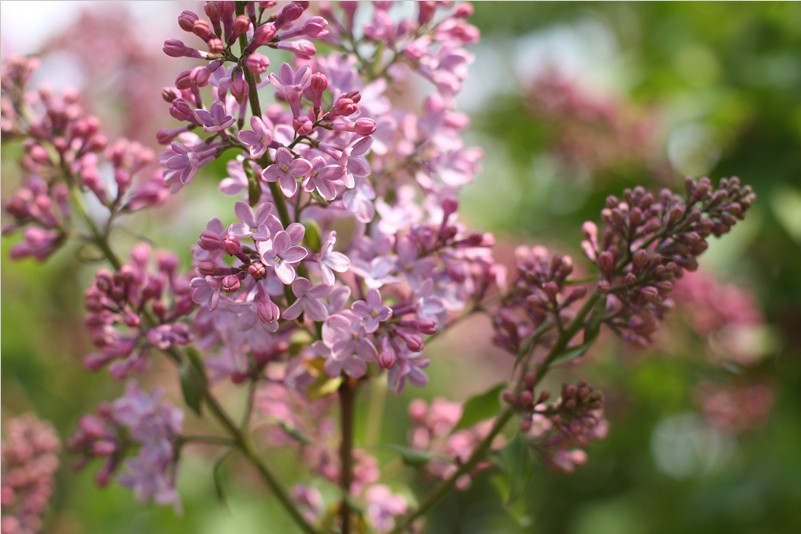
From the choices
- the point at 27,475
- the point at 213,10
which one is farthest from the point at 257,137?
the point at 27,475

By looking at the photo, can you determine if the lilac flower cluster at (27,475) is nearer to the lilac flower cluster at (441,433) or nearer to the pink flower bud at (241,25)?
the lilac flower cluster at (441,433)

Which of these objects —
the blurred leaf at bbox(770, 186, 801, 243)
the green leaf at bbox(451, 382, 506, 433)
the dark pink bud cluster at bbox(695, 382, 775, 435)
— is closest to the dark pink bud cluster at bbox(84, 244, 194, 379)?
the green leaf at bbox(451, 382, 506, 433)

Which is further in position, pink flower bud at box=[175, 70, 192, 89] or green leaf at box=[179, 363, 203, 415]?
green leaf at box=[179, 363, 203, 415]

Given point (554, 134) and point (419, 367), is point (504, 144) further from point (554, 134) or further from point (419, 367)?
point (419, 367)

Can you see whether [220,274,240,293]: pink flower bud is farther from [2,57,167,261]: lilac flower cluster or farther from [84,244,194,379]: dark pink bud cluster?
[2,57,167,261]: lilac flower cluster

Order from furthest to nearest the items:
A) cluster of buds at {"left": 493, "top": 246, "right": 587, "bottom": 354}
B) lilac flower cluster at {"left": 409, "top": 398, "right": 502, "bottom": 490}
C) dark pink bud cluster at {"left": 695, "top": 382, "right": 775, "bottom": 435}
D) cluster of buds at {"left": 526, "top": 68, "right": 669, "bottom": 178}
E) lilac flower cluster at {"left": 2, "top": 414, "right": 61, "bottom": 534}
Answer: cluster of buds at {"left": 526, "top": 68, "right": 669, "bottom": 178}
dark pink bud cluster at {"left": 695, "top": 382, "right": 775, "bottom": 435}
lilac flower cluster at {"left": 2, "top": 414, "right": 61, "bottom": 534}
lilac flower cluster at {"left": 409, "top": 398, "right": 502, "bottom": 490}
cluster of buds at {"left": 493, "top": 246, "right": 587, "bottom": 354}

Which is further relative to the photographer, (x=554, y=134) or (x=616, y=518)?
(x=554, y=134)

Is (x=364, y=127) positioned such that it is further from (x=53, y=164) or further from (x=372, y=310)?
(x=53, y=164)

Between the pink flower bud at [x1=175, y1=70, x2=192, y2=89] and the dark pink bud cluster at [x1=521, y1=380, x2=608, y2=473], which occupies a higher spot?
the pink flower bud at [x1=175, y1=70, x2=192, y2=89]

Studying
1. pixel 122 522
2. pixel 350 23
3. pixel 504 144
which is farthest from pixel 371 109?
pixel 504 144
